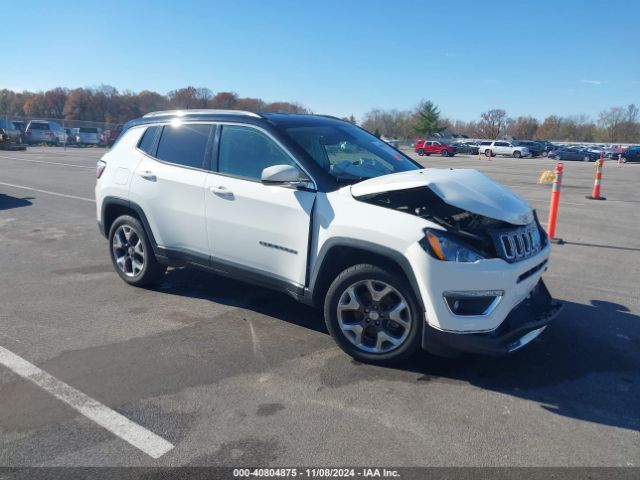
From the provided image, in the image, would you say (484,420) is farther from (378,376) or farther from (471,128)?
(471,128)

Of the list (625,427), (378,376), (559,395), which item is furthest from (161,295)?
(625,427)

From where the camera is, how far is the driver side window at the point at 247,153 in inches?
174

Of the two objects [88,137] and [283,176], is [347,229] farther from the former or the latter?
[88,137]

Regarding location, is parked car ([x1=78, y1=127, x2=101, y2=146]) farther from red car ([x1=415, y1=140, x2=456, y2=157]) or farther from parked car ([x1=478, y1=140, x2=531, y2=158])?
parked car ([x1=478, y1=140, x2=531, y2=158])

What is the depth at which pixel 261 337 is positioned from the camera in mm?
4422

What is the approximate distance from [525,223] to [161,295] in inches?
144

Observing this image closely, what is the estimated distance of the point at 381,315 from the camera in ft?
12.6

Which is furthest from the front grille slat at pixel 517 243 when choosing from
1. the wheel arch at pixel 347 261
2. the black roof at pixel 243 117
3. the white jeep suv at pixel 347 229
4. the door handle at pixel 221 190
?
the door handle at pixel 221 190

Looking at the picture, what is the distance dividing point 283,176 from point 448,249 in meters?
1.37

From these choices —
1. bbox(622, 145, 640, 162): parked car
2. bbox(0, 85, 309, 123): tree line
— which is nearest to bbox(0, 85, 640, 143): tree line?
bbox(0, 85, 309, 123): tree line

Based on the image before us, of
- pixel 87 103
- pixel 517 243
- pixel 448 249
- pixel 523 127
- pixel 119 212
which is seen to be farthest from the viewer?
pixel 523 127

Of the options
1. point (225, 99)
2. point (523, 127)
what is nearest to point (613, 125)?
point (523, 127)

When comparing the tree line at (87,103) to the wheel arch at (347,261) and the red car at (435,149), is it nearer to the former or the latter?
the red car at (435,149)

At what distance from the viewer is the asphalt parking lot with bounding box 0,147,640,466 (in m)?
2.91
